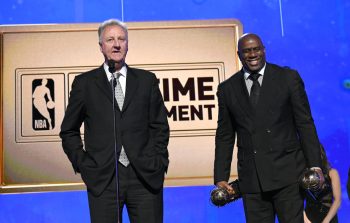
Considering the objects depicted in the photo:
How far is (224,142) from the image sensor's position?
8.63 feet

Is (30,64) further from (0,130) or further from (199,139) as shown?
(199,139)

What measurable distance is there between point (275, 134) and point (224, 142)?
30 centimetres

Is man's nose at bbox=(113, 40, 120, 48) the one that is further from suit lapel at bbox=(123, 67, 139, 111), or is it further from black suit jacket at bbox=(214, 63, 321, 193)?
black suit jacket at bbox=(214, 63, 321, 193)

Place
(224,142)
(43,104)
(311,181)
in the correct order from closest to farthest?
(311,181)
(224,142)
(43,104)

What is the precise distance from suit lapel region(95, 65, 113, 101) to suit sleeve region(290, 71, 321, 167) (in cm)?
88

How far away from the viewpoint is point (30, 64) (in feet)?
13.0

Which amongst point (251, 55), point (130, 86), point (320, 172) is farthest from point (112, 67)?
point (320, 172)

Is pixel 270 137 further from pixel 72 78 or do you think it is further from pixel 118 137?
pixel 72 78

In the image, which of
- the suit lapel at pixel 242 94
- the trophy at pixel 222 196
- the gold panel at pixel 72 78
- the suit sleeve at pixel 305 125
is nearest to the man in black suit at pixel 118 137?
the trophy at pixel 222 196

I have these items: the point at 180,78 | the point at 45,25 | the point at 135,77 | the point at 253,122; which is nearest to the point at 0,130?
the point at 45,25

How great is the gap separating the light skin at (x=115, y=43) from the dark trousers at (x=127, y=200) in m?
0.52

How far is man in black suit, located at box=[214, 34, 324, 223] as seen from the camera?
2383 mm

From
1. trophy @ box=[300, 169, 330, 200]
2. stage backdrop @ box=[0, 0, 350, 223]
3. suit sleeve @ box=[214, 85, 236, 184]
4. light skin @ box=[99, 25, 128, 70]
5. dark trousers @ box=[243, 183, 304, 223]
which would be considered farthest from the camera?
stage backdrop @ box=[0, 0, 350, 223]

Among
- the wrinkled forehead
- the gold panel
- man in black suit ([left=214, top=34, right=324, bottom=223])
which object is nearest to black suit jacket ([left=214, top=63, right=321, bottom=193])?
man in black suit ([left=214, top=34, right=324, bottom=223])
